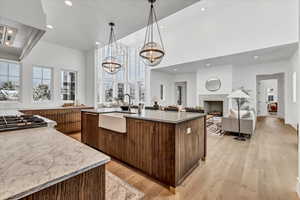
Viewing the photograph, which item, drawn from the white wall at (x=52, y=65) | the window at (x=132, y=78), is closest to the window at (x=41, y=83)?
the white wall at (x=52, y=65)

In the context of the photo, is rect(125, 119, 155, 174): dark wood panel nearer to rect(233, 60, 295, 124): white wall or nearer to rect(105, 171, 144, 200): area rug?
rect(105, 171, 144, 200): area rug

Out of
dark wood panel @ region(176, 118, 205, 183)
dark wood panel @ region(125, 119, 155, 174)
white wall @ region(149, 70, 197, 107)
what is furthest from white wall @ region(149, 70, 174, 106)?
dark wood panel @ region(125, 119, 155, 174)

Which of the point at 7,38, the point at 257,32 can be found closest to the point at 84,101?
the point at 7,38

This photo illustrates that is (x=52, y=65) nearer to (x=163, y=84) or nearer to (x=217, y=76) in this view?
(x=163, y=84)

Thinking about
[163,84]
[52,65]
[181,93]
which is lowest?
[181,93]

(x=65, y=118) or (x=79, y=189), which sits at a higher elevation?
(x=79, y=189)

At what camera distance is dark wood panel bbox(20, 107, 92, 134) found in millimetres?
4170

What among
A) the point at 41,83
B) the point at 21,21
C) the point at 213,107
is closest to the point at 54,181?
the point at 21,21

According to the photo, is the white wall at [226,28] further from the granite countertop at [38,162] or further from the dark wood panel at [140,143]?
the granite countertop at [38,162]

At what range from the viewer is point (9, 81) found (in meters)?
4.18

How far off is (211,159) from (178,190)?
49.3 inches

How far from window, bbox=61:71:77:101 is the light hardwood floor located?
3.98 meters

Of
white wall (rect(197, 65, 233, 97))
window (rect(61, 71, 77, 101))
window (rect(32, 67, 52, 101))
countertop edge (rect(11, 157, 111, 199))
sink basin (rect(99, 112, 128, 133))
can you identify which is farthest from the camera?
white wall (rect(197, 65, 233, 97))

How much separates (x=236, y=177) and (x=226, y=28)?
5589 millimetres
